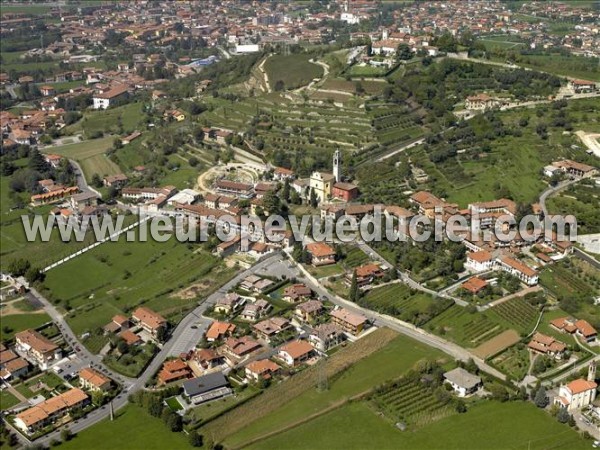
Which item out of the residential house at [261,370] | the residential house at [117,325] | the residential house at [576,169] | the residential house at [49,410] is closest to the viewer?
the residential house at [49,410]

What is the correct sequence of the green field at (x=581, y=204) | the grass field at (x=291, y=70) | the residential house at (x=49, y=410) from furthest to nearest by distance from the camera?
1. the grass field at (x=291, y=70)
2. the green field at (x=581, y=204)
3. the residential house at (x=49, y=410)

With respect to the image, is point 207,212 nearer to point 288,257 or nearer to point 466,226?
point 288,257

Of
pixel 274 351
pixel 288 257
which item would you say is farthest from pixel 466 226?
pixel 274 351

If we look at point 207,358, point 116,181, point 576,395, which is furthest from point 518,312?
point 116,181

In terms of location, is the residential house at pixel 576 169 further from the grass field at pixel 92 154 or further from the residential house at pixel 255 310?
the grass field at pixel 92 154

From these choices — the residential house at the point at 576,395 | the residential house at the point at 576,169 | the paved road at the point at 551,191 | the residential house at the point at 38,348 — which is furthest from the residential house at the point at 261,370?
the residential house at the point at 576,169

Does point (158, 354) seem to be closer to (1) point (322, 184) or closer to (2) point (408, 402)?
(2) point (408, 402)

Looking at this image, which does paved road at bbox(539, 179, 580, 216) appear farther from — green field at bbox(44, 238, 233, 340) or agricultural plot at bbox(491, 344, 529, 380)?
green field at bbox(44, 238, 233, 340)

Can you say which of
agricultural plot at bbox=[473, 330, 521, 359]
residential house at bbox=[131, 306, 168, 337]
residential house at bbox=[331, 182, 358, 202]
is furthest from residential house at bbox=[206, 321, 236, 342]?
residential house at bbox=[331, 182, 358, 202]
